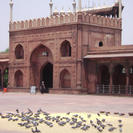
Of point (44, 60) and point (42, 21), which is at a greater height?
point (42, 21)

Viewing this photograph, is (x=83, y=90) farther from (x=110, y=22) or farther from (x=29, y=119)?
(x=29, y=119)

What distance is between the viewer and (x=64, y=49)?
29.0 metres

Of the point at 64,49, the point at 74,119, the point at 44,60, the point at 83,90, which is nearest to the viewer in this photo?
the point at 74,119

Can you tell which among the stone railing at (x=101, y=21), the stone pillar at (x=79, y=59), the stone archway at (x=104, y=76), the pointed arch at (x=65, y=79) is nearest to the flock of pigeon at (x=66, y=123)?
the stone pillar at (x=79, y=59)

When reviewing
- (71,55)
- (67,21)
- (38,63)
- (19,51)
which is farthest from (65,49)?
(19,51)

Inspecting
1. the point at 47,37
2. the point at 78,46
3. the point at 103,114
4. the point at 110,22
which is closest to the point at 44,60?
the point at 47,37

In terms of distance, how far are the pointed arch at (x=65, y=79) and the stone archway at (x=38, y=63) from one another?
2657 mm

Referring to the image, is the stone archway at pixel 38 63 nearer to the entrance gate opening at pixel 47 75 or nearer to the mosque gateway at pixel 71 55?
the mosque gateway at pixel 71 55

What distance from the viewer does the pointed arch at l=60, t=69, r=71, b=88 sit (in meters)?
28.4

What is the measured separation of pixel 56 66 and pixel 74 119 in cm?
1901

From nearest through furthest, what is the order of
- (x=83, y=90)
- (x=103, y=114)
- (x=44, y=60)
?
(x=103, y=114) < (x=83, y=90) < (x=44, y=60)

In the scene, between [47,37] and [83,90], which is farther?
[47,37]

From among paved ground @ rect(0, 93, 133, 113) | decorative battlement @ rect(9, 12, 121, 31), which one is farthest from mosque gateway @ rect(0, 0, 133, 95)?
paved ground @ rect(0, 93, 133, 113)

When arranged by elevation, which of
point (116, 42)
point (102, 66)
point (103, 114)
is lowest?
point (103, 114)
